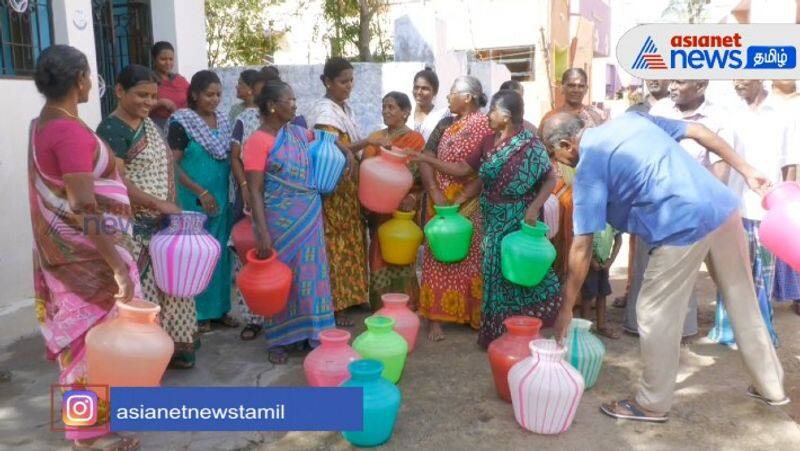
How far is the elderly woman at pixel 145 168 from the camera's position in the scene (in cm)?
324

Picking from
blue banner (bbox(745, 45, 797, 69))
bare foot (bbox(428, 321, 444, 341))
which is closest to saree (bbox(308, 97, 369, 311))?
bare foot (bbox(428, 321, 444, 341))

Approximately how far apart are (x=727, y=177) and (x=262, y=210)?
105 inches

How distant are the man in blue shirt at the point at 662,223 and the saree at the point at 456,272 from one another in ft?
3.68

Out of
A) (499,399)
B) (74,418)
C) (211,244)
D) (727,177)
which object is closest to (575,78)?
(727,177)

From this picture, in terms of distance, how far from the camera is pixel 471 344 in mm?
4223

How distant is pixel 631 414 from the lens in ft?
10.2

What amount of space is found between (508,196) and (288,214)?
1283 mm

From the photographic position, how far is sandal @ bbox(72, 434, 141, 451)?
9.18ft

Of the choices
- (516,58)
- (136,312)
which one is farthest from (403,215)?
(516,58)

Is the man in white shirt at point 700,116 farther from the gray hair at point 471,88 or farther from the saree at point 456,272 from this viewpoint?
the gray hair at point 471,88

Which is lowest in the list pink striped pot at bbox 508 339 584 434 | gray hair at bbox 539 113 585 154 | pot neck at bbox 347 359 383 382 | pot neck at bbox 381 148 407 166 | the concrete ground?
the concrete ground

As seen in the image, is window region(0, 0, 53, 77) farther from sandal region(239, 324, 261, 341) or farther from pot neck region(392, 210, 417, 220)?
pot neck region(392, 210, 417, 220)

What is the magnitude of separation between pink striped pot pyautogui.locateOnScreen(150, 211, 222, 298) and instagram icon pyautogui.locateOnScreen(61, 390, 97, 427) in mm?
754

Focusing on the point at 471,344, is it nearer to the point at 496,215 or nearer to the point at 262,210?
the point at 496,215
